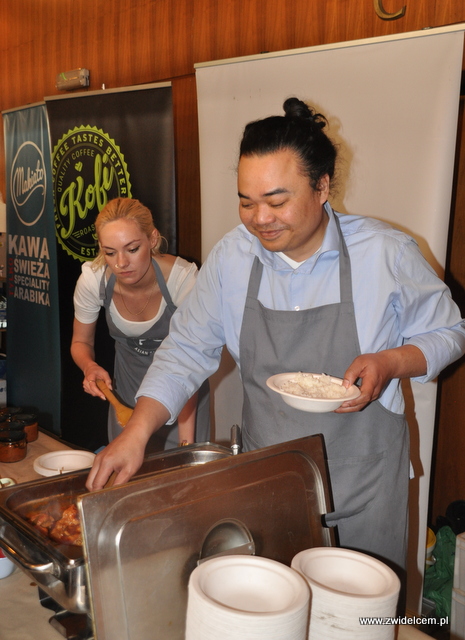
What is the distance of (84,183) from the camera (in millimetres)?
3900

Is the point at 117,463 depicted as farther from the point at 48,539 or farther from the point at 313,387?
the point at 313,387

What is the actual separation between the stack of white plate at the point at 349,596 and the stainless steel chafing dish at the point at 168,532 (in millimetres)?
122

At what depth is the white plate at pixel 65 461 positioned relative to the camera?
1.92 metres

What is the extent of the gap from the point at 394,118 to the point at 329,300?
3.90 feet

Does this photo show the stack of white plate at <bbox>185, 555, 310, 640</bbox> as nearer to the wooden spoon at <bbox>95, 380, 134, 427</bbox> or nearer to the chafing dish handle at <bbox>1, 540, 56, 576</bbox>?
the chafing dish handle at <bbox>1, 540, 56, 576</bbox>

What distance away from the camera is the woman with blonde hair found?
2.50 metres

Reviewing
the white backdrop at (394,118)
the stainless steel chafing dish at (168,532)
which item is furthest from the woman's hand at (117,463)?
the white backdrop at (394,118)

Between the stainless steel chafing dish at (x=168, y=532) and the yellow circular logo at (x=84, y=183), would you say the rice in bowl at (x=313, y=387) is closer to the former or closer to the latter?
the stainless steel chafing dish at (x=168, y=532)

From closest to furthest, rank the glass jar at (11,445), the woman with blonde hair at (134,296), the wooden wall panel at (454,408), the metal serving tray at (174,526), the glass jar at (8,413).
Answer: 1. the metal serving tray at (174,526)
2. the glass jar at (11,445)
3. the glass jar at (8,413)
4. the woman with blonde hair at (134,296)
5. the wooden wall panel at (454,408)

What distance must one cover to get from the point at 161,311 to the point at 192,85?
1.78 metres

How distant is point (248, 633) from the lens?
775 millimetres

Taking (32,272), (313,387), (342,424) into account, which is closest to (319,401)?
(313,387)

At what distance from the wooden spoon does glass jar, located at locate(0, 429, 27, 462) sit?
1.02 ft

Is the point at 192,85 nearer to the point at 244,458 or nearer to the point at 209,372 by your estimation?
the point at 209,372
